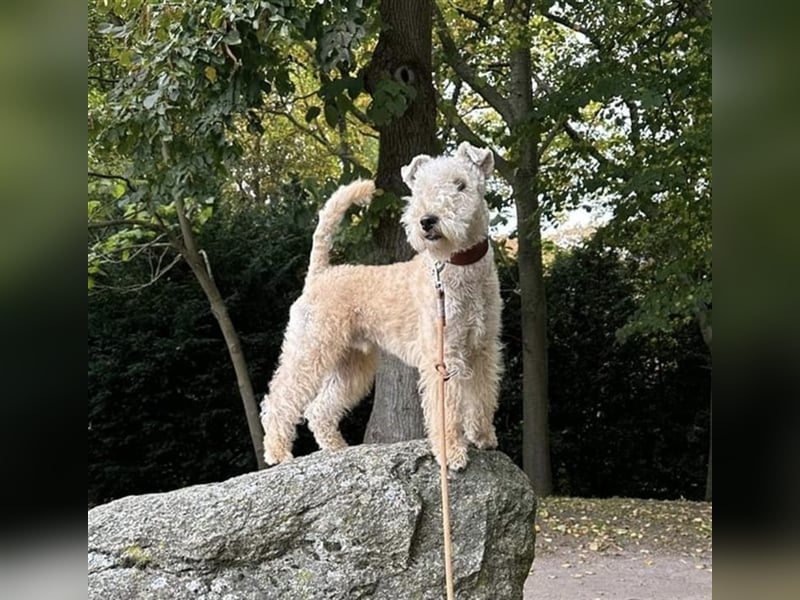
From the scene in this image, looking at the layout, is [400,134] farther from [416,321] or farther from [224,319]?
[224,319]

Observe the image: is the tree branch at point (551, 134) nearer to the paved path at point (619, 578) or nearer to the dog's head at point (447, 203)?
the paved path at point (619, 578)

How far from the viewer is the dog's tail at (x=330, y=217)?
436cm

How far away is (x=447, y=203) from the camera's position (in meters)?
3.43

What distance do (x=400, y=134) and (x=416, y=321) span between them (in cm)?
312

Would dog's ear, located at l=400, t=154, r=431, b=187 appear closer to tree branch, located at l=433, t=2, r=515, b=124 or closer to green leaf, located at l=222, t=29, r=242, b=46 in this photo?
green leaf, located at l=222, t=29, r=242, b=46

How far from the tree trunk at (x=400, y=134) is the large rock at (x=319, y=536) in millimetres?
2687

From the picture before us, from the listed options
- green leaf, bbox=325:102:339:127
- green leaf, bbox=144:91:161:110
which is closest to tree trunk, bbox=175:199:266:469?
green leaf, bbox=325:102:339:127

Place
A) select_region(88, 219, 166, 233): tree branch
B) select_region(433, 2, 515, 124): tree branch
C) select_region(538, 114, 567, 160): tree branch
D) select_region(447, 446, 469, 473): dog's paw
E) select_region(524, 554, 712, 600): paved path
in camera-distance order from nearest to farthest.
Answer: select_region(447, 446, 469, 473): dog's paw < select_region(524, 554, 712, 600): paved path < select_region(538, 114, 567, 160): tree branch < select_region(88, 219, 166, 233): tree branch < select_region(433, 2, 515, 124): tree branch

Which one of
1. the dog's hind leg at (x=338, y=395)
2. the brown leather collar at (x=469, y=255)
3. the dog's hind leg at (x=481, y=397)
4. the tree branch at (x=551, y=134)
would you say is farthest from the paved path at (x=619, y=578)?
the tree branch at (x=551, y=134)

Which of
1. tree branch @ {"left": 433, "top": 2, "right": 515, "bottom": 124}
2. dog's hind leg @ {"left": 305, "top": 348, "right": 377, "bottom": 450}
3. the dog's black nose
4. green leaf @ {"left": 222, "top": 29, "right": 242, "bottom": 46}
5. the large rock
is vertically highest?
tree branch @ {"left": 433, "top": 2, "right": 515, "bottom": 124}

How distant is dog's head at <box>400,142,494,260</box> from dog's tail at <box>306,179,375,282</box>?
708 mm

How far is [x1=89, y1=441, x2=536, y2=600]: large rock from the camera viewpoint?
3.59m
